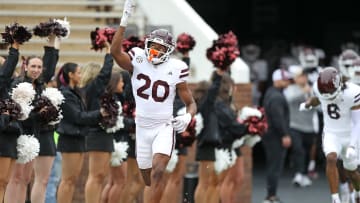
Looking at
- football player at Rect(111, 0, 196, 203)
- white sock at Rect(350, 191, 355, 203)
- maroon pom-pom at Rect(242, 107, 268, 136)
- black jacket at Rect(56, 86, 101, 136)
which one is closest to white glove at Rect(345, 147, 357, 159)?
white sock at Rect(350, 191, 355, 203)

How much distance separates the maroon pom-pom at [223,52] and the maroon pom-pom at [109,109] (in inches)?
61.4

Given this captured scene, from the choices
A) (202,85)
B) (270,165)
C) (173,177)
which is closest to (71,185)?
(173,177)

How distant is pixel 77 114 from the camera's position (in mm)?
12883

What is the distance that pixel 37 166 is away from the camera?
41.2 ft

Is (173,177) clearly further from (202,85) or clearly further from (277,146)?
(277,146)

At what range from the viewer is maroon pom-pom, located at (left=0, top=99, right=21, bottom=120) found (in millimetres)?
11352

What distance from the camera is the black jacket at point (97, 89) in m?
12.9

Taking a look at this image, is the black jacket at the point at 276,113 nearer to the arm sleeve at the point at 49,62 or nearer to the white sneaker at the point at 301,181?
the white sneaker at the point at 301,181

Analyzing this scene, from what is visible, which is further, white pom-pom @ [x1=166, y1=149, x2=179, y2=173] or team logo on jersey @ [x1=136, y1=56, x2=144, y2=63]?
white pom-pom @ [x1=166, y1=149, x2=179, y2=173]

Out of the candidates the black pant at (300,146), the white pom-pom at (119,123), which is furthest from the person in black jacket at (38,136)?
the black pant at (300,146)

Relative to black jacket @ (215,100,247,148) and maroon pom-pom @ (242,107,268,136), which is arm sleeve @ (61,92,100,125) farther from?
maroon pom-pom @ (242,107,268,136)

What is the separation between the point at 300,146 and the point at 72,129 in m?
6.59

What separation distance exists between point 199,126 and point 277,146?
9.86ft

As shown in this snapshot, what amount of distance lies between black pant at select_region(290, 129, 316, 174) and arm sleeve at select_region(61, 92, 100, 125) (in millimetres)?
6404
